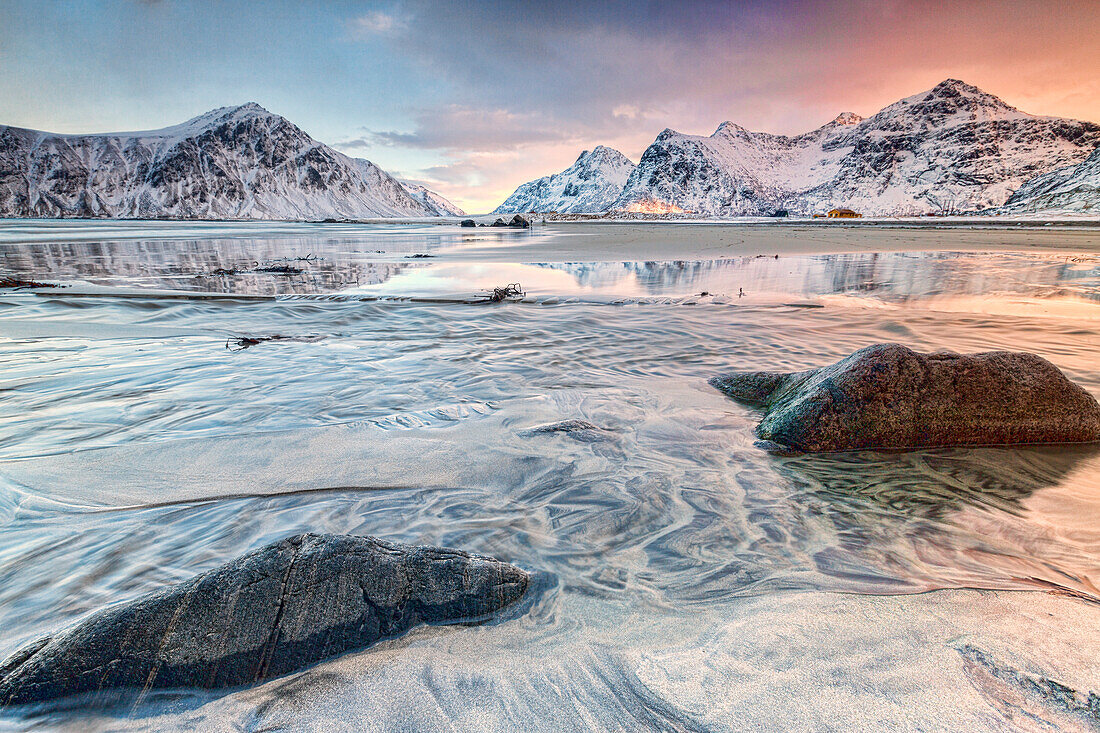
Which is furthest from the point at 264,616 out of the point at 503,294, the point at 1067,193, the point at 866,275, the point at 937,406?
the point at 1067,193

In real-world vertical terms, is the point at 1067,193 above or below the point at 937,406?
above

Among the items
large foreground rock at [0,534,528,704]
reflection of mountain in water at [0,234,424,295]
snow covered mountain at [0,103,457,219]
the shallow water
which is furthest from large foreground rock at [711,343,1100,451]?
snow covered mountain at [0,103,457,219]

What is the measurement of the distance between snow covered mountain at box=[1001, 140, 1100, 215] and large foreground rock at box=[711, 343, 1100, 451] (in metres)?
83.2

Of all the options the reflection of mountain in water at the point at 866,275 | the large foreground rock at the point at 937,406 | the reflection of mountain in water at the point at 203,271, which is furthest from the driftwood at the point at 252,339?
the reflection of mountain in water at the point at 866,275

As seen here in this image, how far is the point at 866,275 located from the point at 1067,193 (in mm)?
94983

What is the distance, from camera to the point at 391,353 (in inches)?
255

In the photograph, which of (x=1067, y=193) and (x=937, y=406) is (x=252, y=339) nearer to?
(x=937, y=406)

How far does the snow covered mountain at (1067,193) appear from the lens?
2527 inches

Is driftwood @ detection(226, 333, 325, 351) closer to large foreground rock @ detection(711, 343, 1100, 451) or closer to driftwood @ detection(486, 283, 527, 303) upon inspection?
driftwood @ detection(486, 283, 527, 303)

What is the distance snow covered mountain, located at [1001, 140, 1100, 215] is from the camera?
2527 inches

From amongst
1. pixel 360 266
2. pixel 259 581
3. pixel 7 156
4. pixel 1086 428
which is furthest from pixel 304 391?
pixel 7 156

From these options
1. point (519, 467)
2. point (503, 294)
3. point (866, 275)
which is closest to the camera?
point (519, 467)

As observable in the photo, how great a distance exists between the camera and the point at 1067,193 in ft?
235

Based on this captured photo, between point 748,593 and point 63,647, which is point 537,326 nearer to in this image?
point 748,593
